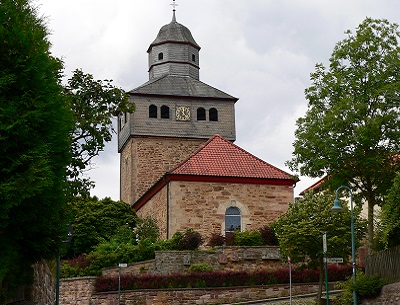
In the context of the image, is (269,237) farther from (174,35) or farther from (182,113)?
(174,35)

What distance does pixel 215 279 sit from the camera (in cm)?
3212

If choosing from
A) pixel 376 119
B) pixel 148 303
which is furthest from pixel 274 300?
pixel 376 119

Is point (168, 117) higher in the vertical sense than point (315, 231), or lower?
higher

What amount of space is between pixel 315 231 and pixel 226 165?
513 inches

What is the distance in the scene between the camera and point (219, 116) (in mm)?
59438

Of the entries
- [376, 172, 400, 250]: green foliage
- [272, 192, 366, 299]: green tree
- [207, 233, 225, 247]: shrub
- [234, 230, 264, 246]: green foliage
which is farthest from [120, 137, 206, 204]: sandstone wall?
[376, 172, 400, 250]: green foliage

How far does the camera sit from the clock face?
5826cm

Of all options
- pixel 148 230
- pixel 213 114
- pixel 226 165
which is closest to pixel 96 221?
pixel 148 230

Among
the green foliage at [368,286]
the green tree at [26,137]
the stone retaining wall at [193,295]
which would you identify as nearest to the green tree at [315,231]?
the stone retaining wall at [193,295]

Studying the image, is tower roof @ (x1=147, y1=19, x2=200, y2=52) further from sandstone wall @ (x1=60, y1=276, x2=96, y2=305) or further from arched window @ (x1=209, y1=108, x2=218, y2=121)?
sandstone wall @ (x1=60, y1=276, x2=96, y2=305)

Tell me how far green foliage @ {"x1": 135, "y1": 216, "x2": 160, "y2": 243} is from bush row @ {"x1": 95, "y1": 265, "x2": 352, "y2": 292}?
7942 mm

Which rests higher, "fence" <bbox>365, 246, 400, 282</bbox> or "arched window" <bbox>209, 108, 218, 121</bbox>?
"arched window" <bbox>209, 108, 218, 121</bbox>

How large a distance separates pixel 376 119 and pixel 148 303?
11.0 metres

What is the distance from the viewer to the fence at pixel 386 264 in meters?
22.0
